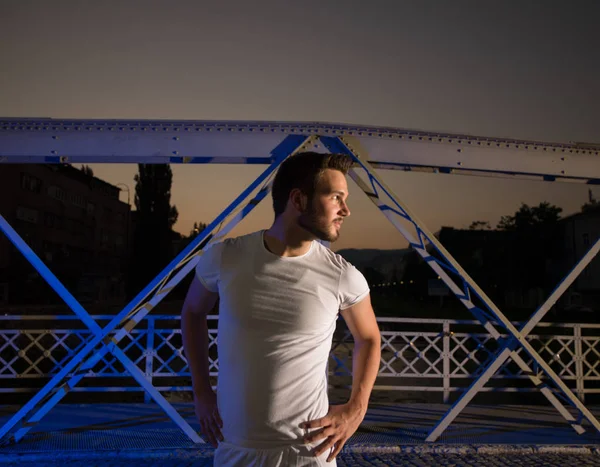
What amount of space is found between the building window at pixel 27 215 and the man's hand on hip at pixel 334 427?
153 ft

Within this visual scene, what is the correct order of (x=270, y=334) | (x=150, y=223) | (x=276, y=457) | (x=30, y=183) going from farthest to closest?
1. (x=150, y=223)
2. (x=30, y=183)
3. (x=270, y=334)
4. (x=276, y=457)

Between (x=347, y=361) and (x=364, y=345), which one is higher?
(x=364, y=345)

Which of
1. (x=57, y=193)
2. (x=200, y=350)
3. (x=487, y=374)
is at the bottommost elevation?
(x=487, y=374)

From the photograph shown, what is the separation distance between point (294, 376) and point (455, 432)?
21.0 feet

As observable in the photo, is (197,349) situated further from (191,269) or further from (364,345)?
(191,269)

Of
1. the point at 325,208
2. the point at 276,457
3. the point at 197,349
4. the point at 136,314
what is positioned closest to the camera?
the point at 276,457

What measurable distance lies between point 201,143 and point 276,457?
528 centimetres

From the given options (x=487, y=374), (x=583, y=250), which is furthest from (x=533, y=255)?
(x=487, y=374)

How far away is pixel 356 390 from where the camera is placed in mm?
2213

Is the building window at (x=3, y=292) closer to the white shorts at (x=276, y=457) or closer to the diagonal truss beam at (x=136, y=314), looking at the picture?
the diagonal truss beam at (x=136, y=314)

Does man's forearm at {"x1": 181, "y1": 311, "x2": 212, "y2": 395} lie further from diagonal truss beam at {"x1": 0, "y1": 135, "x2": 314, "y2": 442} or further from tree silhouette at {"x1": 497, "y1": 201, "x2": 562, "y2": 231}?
tree silhouette at {"x1": 497, "y1": 201, "x2": 562, "y2": 231}

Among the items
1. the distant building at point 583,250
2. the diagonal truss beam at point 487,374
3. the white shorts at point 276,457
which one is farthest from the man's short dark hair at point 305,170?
the distant building at point 583,250

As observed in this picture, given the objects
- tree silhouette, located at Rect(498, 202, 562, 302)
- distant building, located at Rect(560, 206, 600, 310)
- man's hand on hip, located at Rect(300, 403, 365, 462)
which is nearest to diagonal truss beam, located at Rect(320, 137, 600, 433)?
man's hand on hip, located at Rect(300, 403, 365, 462)

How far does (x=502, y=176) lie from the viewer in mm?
7617
